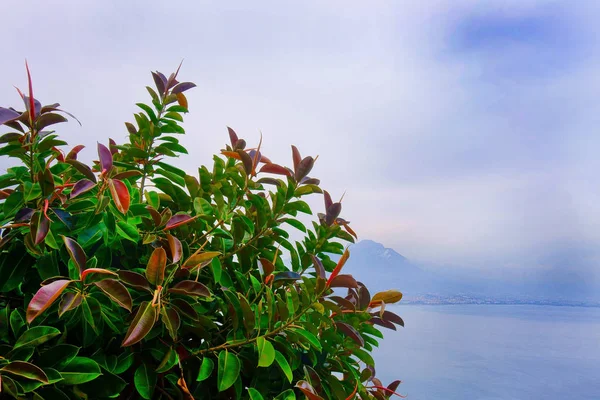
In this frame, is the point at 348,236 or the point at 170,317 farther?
the point at 348,236

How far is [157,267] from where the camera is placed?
0.56m

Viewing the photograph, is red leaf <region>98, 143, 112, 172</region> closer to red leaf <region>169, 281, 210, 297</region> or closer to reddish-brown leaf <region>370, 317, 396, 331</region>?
red leaf <region>169, 281, 210, 297</region>

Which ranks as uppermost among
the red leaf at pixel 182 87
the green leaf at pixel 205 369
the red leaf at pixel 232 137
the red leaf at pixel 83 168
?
the red leaf at pixel 182 87

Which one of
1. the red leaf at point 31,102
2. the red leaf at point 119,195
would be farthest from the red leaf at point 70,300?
the red leaf at point 31,102

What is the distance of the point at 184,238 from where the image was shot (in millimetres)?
752

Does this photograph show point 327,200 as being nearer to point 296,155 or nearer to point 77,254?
point 296,155

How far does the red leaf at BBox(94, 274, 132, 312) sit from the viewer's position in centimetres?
51

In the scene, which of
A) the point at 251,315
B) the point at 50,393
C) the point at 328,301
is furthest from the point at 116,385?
the point at 328,301

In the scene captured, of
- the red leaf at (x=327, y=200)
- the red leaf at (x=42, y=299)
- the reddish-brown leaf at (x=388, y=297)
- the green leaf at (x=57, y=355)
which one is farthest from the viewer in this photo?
the red leaf at (x=327, y=200)

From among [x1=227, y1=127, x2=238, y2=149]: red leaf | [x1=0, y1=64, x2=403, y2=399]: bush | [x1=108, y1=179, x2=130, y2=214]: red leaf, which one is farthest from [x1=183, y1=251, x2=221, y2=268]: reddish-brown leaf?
[x1=227, y1=127, x2=238, y2=149]: red leaf

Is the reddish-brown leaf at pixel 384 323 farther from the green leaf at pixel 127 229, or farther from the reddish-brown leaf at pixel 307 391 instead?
the green leaf at pixel 127 229

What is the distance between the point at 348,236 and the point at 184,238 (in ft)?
1.02

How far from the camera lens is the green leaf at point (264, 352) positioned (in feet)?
1.96

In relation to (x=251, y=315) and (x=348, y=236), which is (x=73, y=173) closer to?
(x=251, y=315)
